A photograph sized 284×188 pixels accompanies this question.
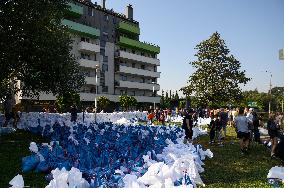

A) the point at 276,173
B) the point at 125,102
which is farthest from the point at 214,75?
the point at 276,173

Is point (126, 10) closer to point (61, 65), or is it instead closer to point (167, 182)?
point (61, 65)

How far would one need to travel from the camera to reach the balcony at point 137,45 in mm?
73625

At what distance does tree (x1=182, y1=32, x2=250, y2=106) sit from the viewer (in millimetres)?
53031

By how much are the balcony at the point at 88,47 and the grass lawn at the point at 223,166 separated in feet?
140

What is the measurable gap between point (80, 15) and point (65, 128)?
44.1 m

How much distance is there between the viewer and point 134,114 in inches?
1795

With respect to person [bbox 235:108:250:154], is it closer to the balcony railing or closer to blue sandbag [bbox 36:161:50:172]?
blue sandbag [bbox 36:161:50:172]

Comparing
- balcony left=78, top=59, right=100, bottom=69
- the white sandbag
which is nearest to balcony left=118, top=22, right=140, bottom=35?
balcony left=78, top=59, right=100, bottom=69

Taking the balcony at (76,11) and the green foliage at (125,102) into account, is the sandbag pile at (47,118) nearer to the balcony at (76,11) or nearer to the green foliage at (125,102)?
the green foliage at (125,102)

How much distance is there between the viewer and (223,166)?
13430 millimetres

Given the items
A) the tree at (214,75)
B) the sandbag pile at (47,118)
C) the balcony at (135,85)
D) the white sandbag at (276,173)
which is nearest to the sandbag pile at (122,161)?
the white sandbag at (276,173)

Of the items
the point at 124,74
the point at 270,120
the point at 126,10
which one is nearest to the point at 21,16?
the point at 270,120

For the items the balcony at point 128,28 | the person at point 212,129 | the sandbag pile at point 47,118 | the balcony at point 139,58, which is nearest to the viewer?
the person at point 212,129

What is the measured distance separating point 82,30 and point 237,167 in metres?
51.2
